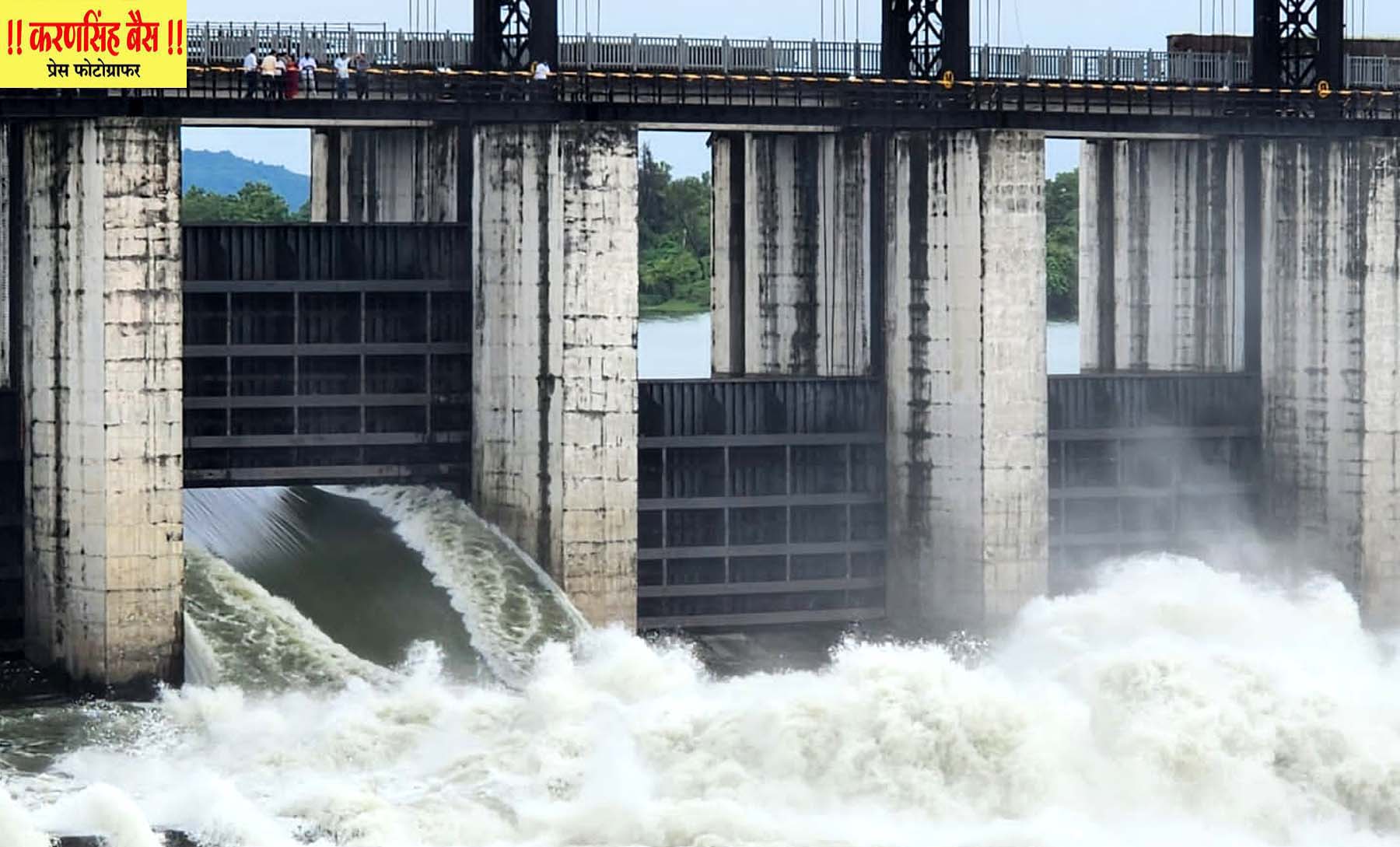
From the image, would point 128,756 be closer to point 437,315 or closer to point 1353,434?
point 437,315

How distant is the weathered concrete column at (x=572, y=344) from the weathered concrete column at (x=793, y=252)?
26.2 feet

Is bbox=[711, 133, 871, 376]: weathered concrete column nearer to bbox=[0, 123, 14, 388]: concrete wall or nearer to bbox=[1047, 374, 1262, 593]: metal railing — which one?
bbox=[1047, 374, 1262, 593]: metal railing

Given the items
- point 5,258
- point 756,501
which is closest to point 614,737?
point 756,501

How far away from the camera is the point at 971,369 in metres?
58.5

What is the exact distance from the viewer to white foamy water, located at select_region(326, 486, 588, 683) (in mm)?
52438

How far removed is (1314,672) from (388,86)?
23.2 meters

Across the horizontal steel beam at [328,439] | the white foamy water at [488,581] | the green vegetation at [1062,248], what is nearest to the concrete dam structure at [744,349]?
the horizontal steel beam at [328,439]

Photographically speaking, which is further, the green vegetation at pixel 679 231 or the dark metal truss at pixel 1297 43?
the green vegetation at pixel 679 231

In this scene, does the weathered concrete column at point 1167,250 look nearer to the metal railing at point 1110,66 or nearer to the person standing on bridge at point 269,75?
the metal railing at point 1110,66

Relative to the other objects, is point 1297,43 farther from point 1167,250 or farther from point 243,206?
point 243,206

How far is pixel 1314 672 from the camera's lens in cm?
5406

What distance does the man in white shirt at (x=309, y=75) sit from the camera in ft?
179

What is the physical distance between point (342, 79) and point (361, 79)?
513 mm

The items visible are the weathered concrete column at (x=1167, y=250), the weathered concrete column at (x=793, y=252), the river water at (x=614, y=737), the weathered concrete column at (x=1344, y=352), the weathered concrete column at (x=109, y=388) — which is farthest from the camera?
the weathered concrete column at (x=1167, y=250)
